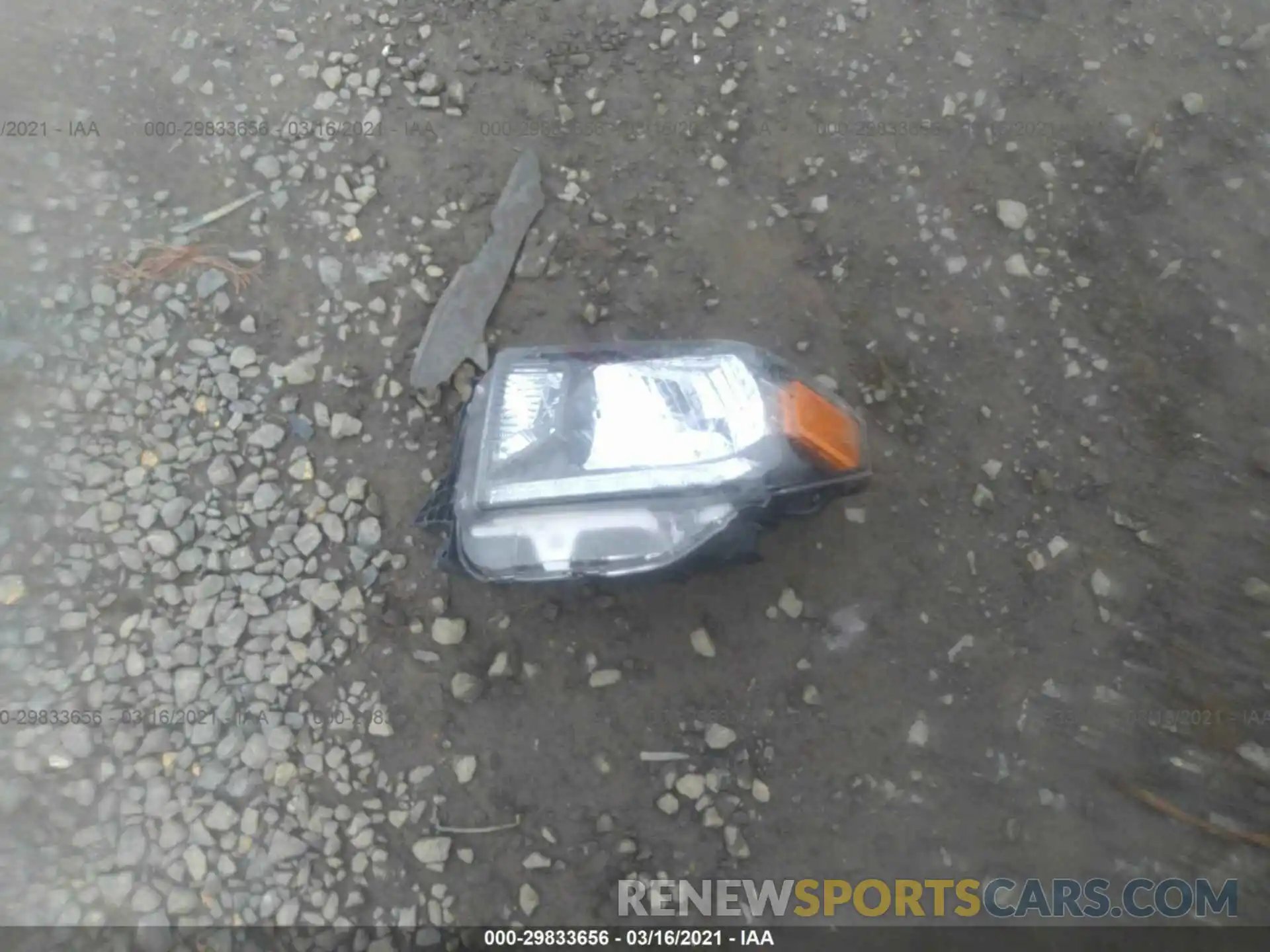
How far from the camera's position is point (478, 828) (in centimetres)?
157

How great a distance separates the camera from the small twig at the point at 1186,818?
5.00 feet

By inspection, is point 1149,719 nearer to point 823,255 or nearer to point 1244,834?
point 1244,834

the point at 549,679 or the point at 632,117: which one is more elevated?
the point at 632,117

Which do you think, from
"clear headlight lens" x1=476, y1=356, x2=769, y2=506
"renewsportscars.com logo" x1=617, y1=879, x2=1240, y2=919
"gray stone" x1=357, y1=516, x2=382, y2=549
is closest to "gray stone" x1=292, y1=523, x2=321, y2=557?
"gray stone" x1=357, y1=516, x2=382, y2=549

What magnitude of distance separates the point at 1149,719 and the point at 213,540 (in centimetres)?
177

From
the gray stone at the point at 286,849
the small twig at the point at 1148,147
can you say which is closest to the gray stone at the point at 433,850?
the gray stone at the point at 286,849

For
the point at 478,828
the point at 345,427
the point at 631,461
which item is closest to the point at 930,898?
the point at 478,828

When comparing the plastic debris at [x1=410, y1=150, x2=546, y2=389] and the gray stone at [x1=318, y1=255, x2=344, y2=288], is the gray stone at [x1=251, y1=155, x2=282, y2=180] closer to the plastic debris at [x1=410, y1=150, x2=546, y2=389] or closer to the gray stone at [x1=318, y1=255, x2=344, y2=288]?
the gray stone at [x1=318, y1=255, x2=344, y2=288]

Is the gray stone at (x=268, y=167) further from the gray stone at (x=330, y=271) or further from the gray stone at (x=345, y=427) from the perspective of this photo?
the gray stone at (x=345, y=427)

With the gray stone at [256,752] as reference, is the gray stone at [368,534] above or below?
above

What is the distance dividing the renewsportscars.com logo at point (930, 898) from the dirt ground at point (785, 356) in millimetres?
25

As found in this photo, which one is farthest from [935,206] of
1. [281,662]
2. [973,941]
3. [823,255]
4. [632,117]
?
[281,662]

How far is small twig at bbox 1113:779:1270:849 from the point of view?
1.52m

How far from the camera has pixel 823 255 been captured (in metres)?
1.78
